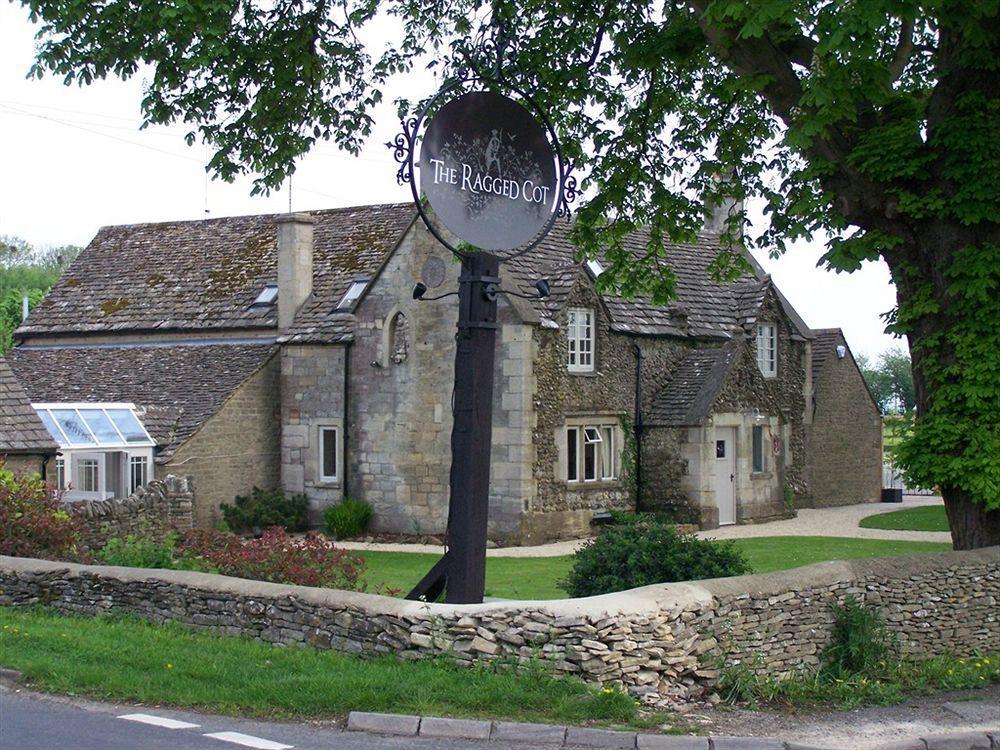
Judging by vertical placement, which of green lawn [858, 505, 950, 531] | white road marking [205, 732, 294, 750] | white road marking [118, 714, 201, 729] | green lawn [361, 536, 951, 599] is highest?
green lawn [858, 505, 950, 531]

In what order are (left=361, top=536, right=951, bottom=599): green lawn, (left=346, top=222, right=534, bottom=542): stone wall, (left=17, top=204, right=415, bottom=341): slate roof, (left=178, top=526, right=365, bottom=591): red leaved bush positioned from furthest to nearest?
(left=17, top=204, right=415, bottom=341): slate roof
(left=346, top=222, right=534, bottom=542): stone wall
(left=361, top=536, right=951, bottom=599): green lawn
(left=178, top=526, right=365, bottom=591): red leaved bush

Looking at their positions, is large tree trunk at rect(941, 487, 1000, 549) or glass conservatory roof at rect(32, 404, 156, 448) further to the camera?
glass conservatory roof at rect(32, 404, 156, 448)

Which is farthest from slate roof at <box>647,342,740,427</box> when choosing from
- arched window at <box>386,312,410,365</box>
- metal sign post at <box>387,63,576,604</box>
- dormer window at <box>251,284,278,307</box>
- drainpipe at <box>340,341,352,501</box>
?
metal sign post at <box>387,63,576,604</box>

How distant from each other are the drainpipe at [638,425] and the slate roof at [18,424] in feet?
45.4

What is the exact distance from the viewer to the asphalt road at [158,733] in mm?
9398

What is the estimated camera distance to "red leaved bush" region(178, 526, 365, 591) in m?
14.8

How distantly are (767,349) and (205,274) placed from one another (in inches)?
642

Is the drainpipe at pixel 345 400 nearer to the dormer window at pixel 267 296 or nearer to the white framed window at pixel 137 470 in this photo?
the dormer window at pixel 267 296

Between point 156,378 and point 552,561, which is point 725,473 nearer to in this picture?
point 552,561

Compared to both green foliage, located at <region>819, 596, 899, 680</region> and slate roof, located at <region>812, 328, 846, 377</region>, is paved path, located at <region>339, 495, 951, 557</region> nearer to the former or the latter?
slate roof, located at <region>812, 328, 846, 377</region>

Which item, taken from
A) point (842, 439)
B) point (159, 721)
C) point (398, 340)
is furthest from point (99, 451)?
point (842, 439)

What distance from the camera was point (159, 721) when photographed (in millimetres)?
10180

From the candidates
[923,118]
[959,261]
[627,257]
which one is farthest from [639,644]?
[627,257]

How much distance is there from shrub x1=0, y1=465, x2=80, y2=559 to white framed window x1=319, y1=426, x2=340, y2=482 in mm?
13661
